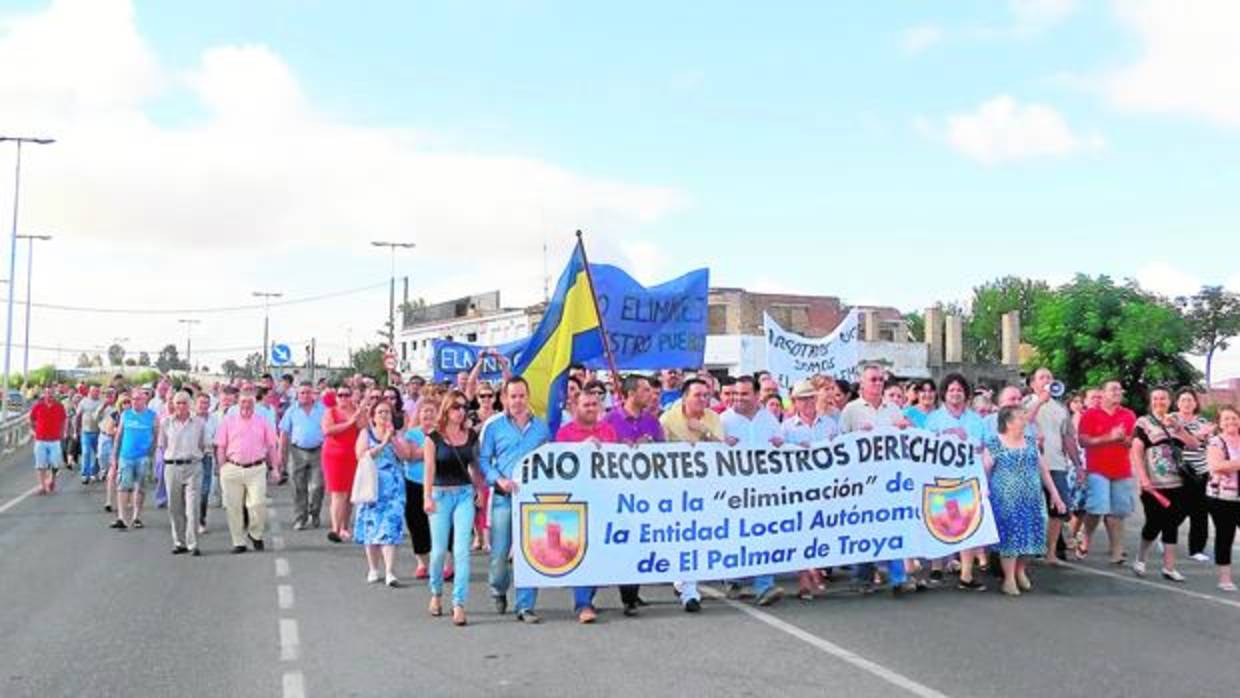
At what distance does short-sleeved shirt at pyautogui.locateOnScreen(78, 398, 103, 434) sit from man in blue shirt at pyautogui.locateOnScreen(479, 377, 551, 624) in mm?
14725

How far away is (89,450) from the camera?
21.6 m

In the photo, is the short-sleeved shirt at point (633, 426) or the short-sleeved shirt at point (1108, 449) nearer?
the short-sleeved shirt at point (633, 426)

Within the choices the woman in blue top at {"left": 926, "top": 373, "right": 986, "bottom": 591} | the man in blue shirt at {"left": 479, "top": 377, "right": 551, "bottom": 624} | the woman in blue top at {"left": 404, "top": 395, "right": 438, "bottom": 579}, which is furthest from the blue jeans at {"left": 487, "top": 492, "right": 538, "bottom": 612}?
the woman in blue top at {"left": 926, "top": 373, "right": 986, "bottom": 591}

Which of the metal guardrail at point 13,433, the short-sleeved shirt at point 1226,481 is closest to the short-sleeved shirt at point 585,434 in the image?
the short-sleeved shirt at point 1226,481

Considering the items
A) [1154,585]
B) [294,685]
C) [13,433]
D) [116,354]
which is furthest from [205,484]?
[116,354]

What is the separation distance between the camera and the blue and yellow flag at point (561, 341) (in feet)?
33.8

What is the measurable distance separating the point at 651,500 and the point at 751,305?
5987 centimetres

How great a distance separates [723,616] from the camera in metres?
9.01

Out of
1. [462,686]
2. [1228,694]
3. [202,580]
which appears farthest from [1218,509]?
[202,580]

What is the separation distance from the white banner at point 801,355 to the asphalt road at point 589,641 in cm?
612

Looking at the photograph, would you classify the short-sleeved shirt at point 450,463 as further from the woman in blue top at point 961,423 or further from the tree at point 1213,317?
the tree at point 1213,317

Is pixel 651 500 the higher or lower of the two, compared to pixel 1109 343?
lower

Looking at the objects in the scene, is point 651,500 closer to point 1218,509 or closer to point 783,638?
point 783,638

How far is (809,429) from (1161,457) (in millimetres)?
3470
